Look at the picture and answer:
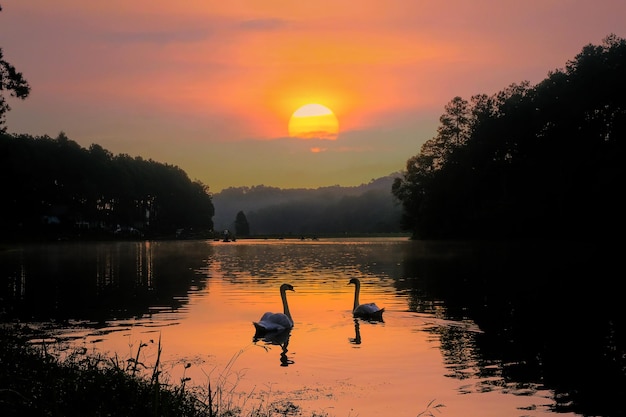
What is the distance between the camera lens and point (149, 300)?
36.6 m

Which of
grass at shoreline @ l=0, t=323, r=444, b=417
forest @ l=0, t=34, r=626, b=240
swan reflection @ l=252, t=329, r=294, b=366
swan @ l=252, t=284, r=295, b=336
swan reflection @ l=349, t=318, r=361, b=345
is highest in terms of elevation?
forest @ l=0, t=34, r=626, b=240

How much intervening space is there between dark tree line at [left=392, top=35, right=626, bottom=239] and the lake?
52.9 metres

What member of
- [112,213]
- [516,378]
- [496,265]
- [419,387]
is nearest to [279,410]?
[419,387]

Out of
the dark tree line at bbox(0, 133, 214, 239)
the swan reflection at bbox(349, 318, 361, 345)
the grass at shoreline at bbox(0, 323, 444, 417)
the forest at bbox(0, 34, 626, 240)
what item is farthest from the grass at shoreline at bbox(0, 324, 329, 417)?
the dark tree line at bbox(0, 133, 214, 239)

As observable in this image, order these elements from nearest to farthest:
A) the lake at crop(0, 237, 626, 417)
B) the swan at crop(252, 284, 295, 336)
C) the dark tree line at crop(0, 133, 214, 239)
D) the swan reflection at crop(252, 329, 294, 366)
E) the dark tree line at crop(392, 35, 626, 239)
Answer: the lake at crop(0, 237, 626, 417) < the swan reflection at crop(252, 329, 294, 366) < the swan at crop(252, 284, 295, 336) < the dark tree line at crop(392, 35, 626, 239) < the dark tree line at crop(0, 133, 214, 239)

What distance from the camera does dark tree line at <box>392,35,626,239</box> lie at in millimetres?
98688

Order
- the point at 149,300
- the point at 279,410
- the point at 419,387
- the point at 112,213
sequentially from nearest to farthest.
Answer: the point at 279,410 → the point at 419,387 → the point at 149,300 → the point at 112,213

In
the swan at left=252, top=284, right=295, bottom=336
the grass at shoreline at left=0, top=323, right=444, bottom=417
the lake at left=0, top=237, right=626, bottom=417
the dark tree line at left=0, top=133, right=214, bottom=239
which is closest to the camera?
the grass at shoreline at left=0, top=323, right=444, bottom=417

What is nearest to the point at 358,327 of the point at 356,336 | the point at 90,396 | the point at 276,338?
the point at 356,336

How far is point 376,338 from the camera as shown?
24578 millimetres

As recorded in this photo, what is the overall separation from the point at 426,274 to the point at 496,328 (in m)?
27.7

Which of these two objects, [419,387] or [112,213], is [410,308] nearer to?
[419,387]

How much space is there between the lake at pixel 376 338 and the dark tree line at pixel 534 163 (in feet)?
174

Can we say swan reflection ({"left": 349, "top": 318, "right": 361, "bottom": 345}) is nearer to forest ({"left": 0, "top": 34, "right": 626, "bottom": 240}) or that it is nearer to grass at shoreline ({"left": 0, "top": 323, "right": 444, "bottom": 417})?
grass at shoreline ({"left": 0, "top": 323, "right": 444, "bottom": 417})
